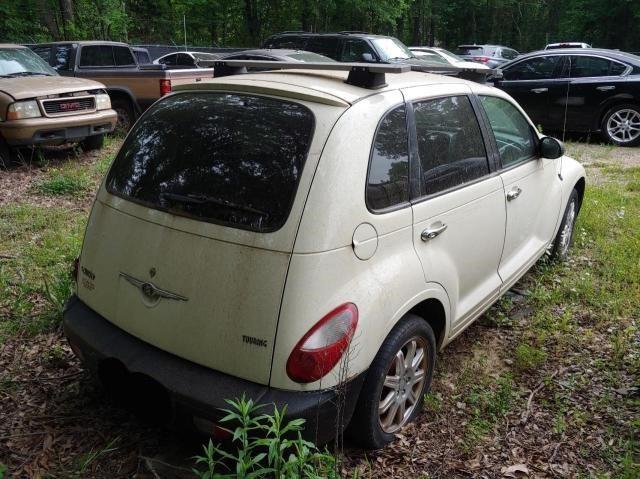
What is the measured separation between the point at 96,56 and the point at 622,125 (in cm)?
989

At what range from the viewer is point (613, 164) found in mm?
9141

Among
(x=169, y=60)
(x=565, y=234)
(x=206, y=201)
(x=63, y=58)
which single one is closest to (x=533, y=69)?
(x=565, y=234)

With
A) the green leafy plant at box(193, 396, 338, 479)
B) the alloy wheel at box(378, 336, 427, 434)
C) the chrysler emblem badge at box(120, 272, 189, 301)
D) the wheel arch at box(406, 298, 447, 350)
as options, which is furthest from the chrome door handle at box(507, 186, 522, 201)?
the chrysler emblem badge at box(120, 272, 189, 301)

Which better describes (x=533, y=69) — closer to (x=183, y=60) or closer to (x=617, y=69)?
(x=617, y=69)

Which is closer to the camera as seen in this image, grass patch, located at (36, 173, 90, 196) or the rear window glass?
the rear window glass

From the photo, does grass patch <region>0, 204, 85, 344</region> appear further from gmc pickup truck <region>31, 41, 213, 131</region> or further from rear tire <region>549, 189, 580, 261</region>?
gmc pickup truck <region>31, 41, 213, 131</region>

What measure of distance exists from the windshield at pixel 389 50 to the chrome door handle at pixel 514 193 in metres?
8.85

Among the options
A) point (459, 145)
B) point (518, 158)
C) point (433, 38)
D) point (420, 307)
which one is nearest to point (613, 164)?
point (518, 158)

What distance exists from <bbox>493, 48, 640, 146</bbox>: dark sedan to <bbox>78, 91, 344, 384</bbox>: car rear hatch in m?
9.28

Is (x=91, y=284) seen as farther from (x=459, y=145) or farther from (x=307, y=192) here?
(x=459, y=145)

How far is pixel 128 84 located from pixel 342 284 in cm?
945

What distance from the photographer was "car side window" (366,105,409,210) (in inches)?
106

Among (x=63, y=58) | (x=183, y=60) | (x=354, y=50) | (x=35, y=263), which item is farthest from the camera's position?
(x=183, y=60)

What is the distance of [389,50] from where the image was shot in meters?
12.5
